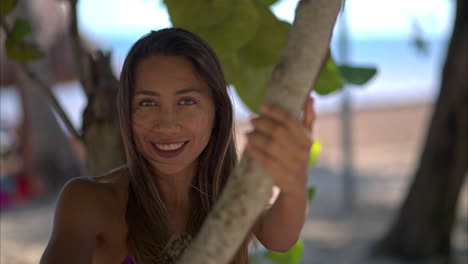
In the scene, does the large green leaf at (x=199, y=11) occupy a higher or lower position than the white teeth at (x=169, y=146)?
higher

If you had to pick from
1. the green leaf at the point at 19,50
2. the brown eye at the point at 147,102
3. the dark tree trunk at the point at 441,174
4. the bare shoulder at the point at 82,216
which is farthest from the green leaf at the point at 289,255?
the dark tree trunk at the point at 441,174

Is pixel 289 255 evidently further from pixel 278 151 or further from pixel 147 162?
pixel 278 151

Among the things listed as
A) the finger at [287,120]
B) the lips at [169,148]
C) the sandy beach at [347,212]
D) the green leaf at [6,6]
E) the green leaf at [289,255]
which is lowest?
the sandy beach at [347,212]

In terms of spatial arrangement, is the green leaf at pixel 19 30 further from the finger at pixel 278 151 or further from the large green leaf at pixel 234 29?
the finger at pixel 278 151

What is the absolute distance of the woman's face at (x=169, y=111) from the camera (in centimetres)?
117

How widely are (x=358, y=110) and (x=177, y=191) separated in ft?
39.9

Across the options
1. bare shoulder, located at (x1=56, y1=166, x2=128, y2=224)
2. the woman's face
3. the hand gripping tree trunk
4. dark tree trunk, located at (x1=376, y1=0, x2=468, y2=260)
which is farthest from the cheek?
dark tree trunk, located at (x1=376, y1=0, x2=468, y2=260)

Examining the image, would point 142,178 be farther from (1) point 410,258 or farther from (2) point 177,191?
(1) point 410,258

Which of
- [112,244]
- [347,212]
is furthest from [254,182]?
[347,212]

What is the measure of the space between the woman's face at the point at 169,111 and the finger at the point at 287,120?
1.46 feet

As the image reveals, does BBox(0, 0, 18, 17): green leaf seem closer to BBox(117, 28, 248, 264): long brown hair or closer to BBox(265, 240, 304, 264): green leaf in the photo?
BBox(117, 28, 248, 264): long brown hair

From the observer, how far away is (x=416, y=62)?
29281mm

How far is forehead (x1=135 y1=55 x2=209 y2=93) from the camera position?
1.18 metres

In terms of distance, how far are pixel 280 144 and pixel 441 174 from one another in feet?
11.2
